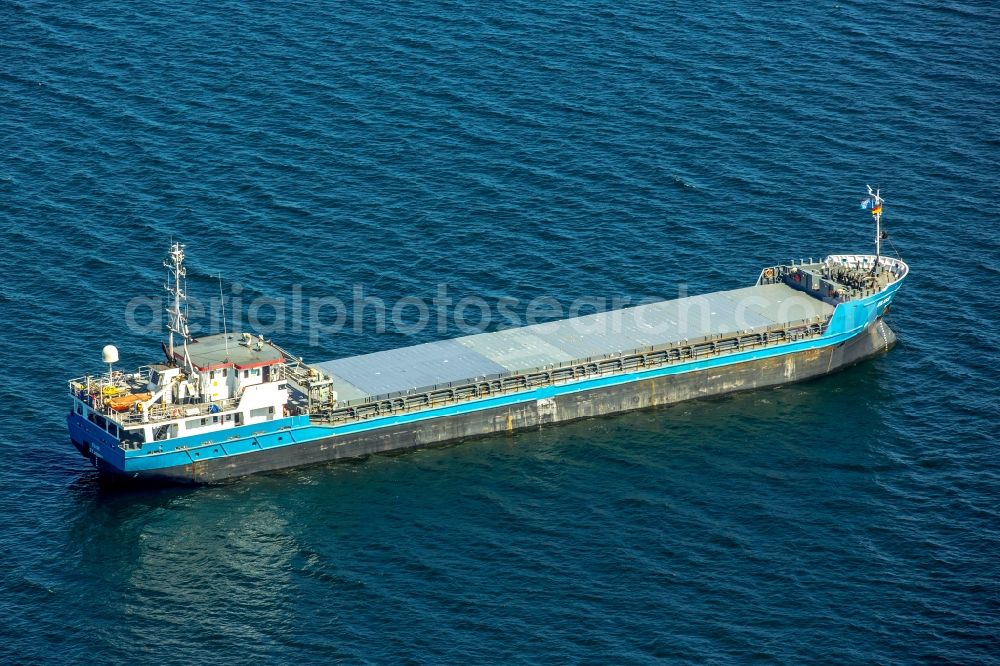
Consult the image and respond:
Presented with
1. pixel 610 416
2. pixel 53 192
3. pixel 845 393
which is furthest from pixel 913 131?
pixel 53 192

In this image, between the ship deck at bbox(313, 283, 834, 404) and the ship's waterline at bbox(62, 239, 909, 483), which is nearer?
the ship's waterline at bbox(62, 239, 909, 483)

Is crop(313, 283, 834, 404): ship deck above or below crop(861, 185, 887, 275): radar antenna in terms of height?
below

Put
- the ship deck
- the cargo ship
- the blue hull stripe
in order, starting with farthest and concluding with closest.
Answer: the ship deck
the cargo ship
the blue hull stripe

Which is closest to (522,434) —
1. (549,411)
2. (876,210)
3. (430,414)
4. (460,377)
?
(549,411)

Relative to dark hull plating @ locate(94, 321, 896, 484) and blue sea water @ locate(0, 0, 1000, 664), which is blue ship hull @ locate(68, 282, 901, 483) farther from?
blue sea water @ locate(0, 0, 1000, 664)

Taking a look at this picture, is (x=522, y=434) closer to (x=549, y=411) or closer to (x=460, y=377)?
(x=549, y=411)

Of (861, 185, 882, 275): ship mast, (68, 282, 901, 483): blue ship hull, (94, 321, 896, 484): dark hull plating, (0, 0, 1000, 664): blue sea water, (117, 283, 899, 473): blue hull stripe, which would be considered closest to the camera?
(0, 0, 1000, 664): blue sea water

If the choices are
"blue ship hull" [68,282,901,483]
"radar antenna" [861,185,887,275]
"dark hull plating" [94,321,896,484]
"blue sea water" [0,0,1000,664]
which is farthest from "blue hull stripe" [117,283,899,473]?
"radar antenna" [861,185,887,275]

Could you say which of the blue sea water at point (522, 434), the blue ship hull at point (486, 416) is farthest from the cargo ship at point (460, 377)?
the blue sea water at point (522, 434)
